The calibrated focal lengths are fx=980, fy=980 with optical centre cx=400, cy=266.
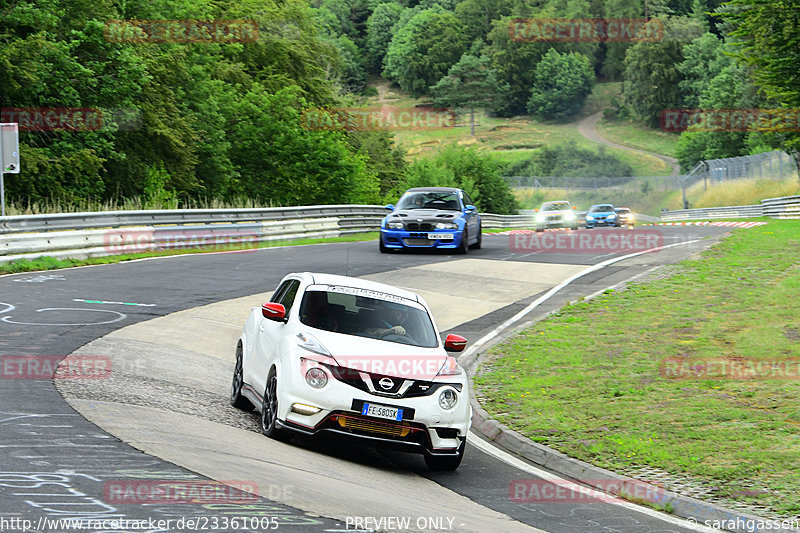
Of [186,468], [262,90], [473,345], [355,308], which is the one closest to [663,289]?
[473,345]

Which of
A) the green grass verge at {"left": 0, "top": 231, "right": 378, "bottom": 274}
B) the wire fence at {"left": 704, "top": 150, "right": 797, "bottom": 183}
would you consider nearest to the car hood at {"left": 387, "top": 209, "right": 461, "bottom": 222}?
the green grass verge at {"left": 0, "top": 231, "right": 378, "bottom": 274}

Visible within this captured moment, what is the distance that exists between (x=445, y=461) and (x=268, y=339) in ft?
7.04

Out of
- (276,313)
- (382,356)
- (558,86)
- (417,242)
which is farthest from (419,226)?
(558,86)

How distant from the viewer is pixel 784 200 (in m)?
49.7

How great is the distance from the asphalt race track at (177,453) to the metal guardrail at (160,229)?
3601 mm

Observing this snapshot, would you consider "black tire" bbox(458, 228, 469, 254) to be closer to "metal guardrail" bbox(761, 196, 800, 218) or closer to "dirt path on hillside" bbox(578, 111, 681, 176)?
"metal guardrail" bbox(761, 196, 800, 218)

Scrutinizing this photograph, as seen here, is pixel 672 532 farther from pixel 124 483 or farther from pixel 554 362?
pixel 554 362

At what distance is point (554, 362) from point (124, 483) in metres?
8.38

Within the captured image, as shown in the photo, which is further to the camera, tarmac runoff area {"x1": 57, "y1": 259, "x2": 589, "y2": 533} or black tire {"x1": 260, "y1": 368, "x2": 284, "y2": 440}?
black tire {"x1": 260, "y1": 368, "x2": 284, "y2": 440}

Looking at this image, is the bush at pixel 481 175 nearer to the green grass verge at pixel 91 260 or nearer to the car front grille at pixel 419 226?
the green grass verge at pixel 91 260

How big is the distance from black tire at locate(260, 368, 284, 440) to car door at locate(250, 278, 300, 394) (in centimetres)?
19

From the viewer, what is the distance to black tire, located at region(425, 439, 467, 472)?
345 inches

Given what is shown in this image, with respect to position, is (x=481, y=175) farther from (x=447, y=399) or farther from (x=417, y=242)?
(x=447, y=399)

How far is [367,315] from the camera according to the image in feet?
32.0
